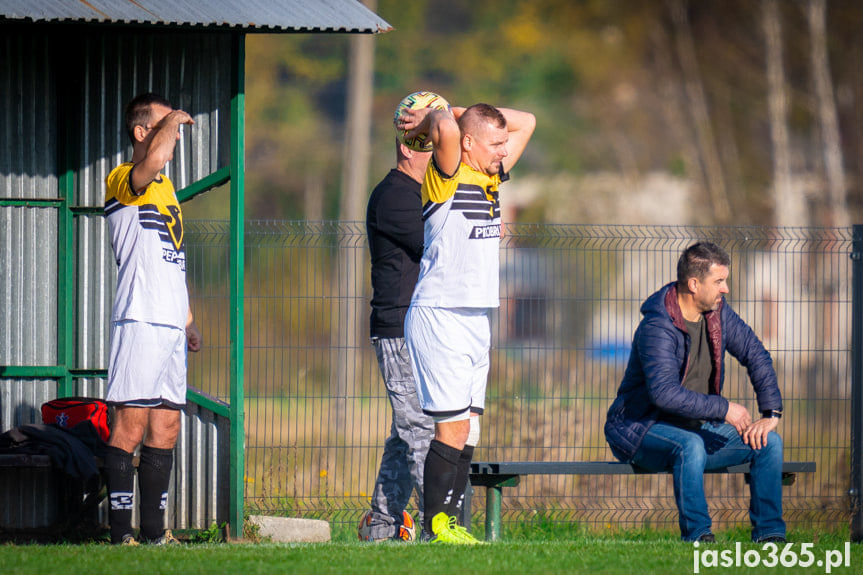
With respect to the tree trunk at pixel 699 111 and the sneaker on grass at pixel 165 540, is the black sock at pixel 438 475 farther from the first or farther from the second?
the tree trunk at pixel 699 111

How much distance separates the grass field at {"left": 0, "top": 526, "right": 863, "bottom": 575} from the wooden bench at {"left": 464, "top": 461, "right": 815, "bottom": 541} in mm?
677

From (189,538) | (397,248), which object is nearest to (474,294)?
(397,248)

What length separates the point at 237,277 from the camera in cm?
698

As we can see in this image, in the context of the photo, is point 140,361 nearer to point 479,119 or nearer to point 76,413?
point 76,413

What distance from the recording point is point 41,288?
24.7ft

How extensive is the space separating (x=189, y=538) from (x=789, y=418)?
4759 millimetres

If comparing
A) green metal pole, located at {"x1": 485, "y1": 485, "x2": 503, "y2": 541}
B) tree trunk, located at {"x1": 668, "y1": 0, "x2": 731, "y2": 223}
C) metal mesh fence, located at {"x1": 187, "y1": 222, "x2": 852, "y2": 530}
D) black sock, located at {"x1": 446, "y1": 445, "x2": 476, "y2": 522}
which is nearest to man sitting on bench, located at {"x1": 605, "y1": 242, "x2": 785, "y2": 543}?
green metal pole, located at {"x1": 485, "y1": 485, "x2": 503, "y2": 541}

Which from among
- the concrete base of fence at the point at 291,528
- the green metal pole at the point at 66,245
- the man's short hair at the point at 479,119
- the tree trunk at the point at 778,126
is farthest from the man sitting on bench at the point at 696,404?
the tree trunk at the point at 778,126

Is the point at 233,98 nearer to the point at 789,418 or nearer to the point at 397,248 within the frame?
the point at 397,248

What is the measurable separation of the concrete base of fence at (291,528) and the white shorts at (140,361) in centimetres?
181

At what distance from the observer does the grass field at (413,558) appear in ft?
16.9

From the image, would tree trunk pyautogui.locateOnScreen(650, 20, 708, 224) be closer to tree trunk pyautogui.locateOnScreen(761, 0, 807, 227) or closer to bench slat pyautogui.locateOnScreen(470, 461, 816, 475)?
tree trunk pyautogui.locateOnScreen(761, 0, 807, 227)

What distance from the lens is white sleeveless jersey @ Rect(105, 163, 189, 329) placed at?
6.14 m

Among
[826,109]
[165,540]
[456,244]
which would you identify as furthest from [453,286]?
[826,109]
